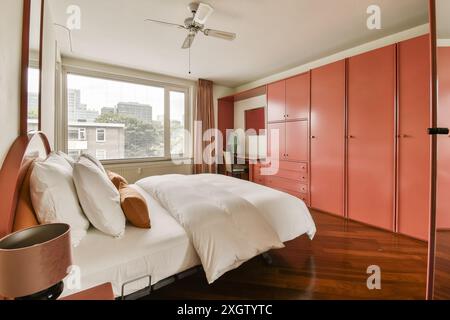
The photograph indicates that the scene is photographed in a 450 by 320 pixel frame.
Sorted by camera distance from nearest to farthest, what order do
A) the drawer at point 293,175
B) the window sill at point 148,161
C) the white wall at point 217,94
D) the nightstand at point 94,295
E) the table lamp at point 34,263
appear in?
the table lamp at point 34,263 < the nightstand at point 94,295 < the drawer at point 293,175 < the window sill at point 148,161 < the white wall at point 217,94

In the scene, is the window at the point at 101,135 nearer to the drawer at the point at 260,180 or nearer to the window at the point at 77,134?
the window at the point at 77,134

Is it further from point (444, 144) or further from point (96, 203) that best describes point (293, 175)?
point (96, 203)

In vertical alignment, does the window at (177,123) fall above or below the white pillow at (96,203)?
above

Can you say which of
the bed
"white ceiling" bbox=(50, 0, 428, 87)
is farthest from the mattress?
"white ceiling" bbox=(50, 0, 428, 87)

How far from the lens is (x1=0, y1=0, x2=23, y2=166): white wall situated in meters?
0.92

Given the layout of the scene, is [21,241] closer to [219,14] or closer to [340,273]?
[340,273]

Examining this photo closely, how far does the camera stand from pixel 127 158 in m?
4.10

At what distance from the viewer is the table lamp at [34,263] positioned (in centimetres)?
58

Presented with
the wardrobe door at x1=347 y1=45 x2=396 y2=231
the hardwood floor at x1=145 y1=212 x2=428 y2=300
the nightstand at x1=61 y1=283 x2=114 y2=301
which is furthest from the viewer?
the wardrobe door at x1=347 y1=45 x2=396 y2=231

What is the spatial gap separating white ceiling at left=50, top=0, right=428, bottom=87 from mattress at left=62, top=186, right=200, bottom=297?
228cm

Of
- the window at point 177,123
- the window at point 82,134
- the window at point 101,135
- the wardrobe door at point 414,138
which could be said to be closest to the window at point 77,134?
the window at point 82,134

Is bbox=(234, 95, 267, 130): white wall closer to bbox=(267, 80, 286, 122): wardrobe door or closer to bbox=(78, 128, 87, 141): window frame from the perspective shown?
bbox=(267, 80, 286, 122): wardrobe door

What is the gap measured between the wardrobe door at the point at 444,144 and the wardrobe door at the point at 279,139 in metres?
2.16

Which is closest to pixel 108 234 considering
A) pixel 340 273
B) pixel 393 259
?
pixel 340 273
